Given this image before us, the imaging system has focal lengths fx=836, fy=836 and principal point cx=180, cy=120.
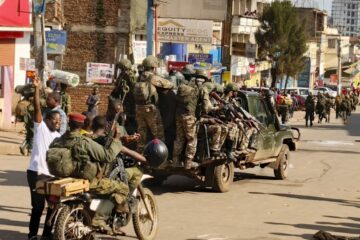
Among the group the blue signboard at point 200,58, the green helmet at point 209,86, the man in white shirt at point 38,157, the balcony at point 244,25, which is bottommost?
the man in white shirt at point 38,157

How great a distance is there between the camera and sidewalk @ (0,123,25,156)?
65.8ft

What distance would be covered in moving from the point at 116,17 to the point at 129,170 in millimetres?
26661

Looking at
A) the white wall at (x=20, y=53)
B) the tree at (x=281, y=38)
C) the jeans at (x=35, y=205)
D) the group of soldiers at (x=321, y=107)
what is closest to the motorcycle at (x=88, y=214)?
the jeans at (x=35, y=205)

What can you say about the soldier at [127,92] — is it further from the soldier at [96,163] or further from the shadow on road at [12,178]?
the soldier at [96,163]

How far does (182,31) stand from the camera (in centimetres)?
3391

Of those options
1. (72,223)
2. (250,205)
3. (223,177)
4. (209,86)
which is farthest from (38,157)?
(223,177)

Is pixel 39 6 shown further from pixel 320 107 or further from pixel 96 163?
pixel 320 107

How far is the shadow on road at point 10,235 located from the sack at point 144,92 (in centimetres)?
408

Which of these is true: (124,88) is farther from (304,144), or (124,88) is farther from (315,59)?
(315,59)

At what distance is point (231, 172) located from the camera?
15.3 metres

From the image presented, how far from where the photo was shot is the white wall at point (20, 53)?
27.7 metres

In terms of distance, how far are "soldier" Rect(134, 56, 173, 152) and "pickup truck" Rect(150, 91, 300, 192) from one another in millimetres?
731

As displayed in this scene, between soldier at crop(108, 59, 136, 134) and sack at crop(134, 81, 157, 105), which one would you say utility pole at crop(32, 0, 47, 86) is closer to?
soldier at crop(108, 59, 136, 134)

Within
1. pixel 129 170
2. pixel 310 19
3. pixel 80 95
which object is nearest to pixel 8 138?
pixel 80 95
